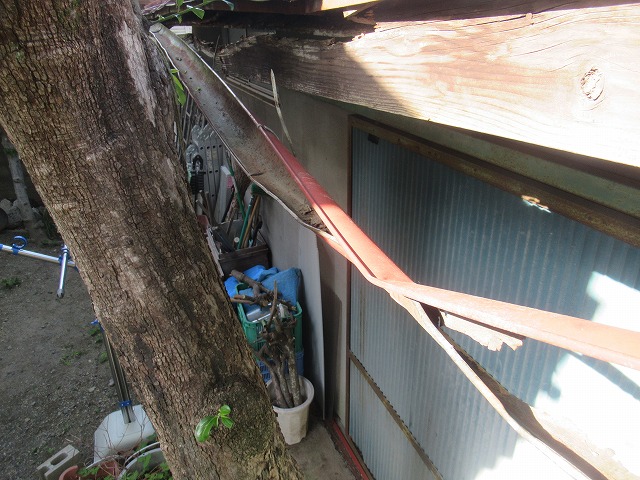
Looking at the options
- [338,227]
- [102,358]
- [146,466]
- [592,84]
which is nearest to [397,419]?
[146,466]

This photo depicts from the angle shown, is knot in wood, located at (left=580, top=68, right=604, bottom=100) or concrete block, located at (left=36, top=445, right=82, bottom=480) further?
concrete block, located at (left=36, top=445, right=82, bottom=480)

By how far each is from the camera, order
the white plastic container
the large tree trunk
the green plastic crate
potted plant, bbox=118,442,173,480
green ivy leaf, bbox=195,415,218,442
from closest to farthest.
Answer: the large tree trunk → green ivy leaf, bbox=195,415,218,442 → potted plant, bbox=118,442,173,480 → the white plastic container → the green plastic crate

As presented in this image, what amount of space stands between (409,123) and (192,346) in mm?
1483

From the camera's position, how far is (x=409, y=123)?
7.41 feet

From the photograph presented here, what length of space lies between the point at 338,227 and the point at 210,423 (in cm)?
89

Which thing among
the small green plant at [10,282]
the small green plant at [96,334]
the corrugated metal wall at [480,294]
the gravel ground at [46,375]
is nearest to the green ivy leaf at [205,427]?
the corrugated metal wall at [480,294]

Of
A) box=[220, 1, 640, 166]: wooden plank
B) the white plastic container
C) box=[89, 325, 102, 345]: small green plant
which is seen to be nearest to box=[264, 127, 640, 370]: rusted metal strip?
box=[220, 1, 640, 166]: wooden plank

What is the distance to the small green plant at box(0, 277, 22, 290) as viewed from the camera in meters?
7.72

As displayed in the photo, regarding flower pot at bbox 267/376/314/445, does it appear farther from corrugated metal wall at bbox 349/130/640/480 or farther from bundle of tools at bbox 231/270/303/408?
corrugated metal wall at bbox 349/130/640/480

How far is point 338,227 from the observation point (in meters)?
1.23

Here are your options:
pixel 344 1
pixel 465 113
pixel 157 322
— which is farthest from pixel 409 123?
pixel 157 322

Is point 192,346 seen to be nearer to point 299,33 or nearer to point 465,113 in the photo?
point 465,113

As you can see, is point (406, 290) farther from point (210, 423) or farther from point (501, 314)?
point (210, 423)

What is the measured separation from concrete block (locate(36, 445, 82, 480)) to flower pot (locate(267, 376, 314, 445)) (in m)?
1.77
